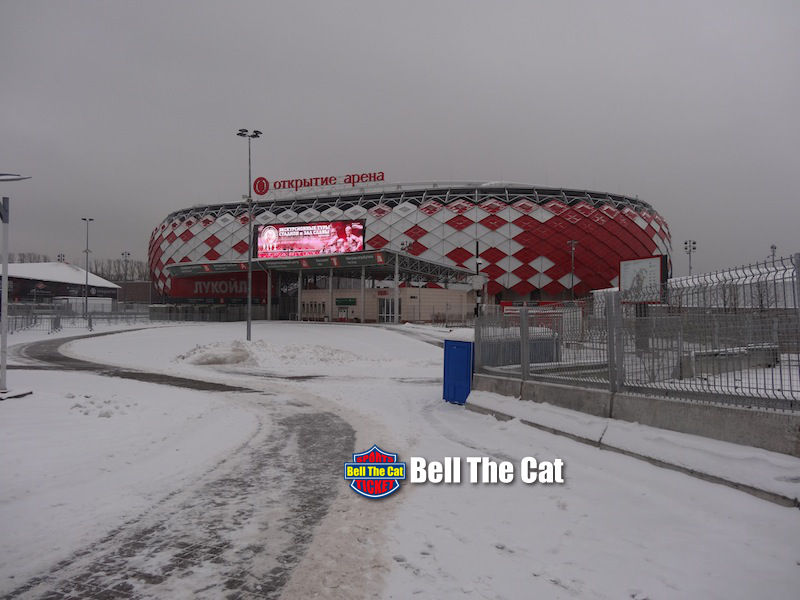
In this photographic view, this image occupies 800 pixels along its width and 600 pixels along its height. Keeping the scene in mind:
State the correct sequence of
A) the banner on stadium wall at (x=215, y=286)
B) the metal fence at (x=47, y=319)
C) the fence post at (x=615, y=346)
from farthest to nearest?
the banner on stadium wall at (x=215, y=286), the metal fence at (x=47, y=319), the fence post at (x=615, y=346)

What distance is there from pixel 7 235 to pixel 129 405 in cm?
381

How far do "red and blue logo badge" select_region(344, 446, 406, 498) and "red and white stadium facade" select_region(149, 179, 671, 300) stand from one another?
6521 centimetres

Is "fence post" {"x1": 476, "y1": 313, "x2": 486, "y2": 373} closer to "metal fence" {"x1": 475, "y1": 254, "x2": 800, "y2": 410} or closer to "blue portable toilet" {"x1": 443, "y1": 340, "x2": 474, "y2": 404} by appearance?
"blue portable toilet" {"x1": 443, "y1": 340, "x2": 474, "y2": 404}

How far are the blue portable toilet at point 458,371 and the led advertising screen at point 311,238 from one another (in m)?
42.4

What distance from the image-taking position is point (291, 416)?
32.0 feet

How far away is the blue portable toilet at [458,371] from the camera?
11156 mm

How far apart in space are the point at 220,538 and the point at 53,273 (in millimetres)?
115447

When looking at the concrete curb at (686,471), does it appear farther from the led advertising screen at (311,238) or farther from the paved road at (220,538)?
the led advertising screen at (311,238)

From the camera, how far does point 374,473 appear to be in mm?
6363

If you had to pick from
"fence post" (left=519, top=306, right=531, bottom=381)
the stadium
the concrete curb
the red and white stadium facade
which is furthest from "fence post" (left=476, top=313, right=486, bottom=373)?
the red and white stadium facade

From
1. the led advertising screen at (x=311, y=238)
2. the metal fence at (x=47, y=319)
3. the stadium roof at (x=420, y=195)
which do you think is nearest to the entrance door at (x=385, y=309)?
the led advertising screen at (x=311, y=238)

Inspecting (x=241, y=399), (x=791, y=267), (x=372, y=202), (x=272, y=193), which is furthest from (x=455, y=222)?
(x=791, y=267)

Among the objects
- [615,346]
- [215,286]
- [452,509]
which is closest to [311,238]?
[215,286]

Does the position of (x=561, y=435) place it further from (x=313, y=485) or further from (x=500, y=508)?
(x=313, y=485)
